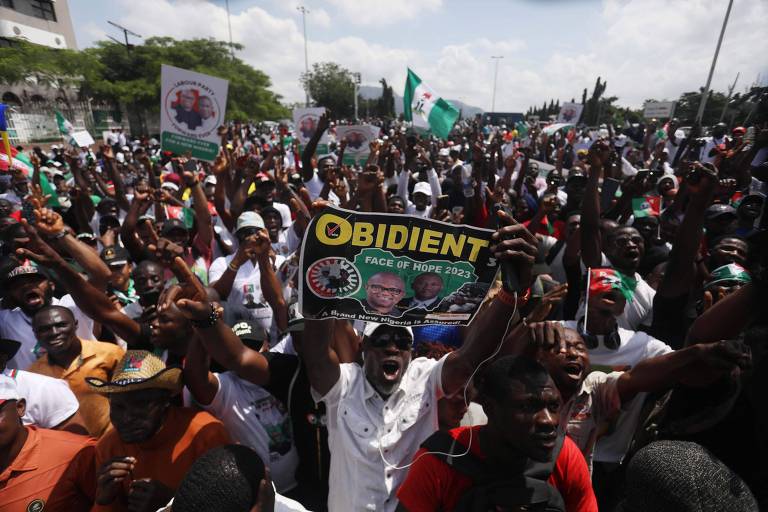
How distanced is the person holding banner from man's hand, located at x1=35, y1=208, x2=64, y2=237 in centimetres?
237

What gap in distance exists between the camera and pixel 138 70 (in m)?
34.2

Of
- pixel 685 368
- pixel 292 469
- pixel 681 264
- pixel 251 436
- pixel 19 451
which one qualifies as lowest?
pixel 292 469

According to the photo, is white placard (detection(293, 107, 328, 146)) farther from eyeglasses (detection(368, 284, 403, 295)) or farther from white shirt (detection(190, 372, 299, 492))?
eyeglasses (detection(368, 284, 403, 295))

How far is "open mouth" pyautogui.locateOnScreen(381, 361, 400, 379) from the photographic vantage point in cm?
215

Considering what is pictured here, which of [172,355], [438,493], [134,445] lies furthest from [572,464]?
[172,355]

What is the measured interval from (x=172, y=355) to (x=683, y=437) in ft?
9.22

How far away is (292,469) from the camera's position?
2.51 metres

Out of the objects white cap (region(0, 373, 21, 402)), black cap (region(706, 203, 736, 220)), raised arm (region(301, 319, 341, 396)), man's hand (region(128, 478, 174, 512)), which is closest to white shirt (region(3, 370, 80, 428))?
white cap (region(0, 373, 21, 402))

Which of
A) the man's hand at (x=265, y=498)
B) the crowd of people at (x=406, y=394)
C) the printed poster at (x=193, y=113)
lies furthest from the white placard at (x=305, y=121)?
the man's hand at (x=265, y=498)

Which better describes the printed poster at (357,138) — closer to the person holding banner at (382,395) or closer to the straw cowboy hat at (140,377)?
the person holding banner at (382,395)

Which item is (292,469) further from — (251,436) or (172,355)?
(172,355)

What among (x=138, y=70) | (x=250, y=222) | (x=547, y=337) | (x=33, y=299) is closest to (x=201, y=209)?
(x=250, y=222)

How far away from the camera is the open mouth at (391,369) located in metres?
2.15

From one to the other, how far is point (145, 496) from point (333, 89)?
66710mm
